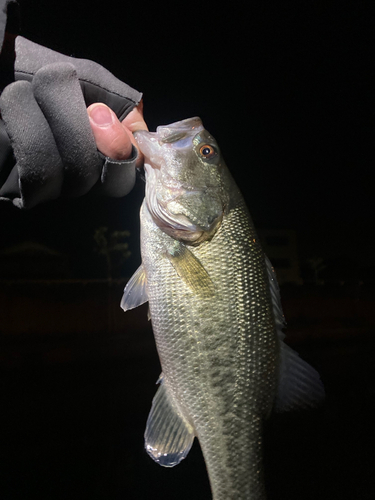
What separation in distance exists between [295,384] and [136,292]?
3.59 ft

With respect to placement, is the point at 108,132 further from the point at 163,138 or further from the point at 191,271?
the point at 191,271

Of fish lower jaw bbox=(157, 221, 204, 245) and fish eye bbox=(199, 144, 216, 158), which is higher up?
fish eye bbox=(199, 144, 216, 158)

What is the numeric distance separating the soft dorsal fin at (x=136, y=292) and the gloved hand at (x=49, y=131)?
2.09ft

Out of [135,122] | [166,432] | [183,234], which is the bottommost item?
[166,432]

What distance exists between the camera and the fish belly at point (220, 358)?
176cm

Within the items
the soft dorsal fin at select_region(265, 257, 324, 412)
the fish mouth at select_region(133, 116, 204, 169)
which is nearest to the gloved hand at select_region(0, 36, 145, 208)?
the fish mouth at select_region(133, 116, 204, 169)

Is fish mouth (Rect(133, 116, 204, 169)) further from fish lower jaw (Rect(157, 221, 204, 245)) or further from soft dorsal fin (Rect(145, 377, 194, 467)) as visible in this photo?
soft dorsal fin (Rect(145, 377, 194, 467))

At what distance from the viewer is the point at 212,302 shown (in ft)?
5.84

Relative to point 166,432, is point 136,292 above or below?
above

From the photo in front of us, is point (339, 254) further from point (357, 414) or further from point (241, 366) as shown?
point (241, 366)

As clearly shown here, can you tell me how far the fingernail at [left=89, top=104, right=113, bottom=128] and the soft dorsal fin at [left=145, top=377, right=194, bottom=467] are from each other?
144cm

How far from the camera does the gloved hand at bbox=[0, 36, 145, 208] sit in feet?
4.15

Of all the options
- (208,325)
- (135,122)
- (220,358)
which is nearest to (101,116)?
(135,122)

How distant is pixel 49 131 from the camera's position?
1.32 metres
